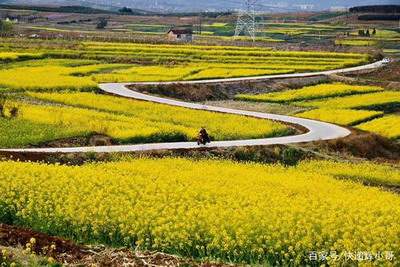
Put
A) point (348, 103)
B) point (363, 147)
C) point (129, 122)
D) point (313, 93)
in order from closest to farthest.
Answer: point (363, 147) < point (129, 122) < point (348, 103) < point (313, 93)

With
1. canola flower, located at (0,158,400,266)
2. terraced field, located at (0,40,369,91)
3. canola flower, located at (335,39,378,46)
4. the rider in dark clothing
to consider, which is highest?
canola flower, located at (0,158,400,266)

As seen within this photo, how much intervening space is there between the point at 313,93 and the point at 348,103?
16.6ft

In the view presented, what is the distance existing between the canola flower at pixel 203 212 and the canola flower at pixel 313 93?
105 feet

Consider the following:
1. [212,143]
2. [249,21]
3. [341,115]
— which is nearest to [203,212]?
[212,143]

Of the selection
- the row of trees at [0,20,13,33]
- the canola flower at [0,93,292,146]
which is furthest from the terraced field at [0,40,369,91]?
the row of trees at [0,20,13,33]

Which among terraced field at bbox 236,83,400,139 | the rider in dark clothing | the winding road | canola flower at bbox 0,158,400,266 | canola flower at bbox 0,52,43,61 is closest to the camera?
canola flower at bbox 0,158,400,266

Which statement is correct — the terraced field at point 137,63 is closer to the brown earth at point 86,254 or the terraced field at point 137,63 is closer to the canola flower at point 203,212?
the canola flower at point 203,212

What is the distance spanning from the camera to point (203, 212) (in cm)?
1712

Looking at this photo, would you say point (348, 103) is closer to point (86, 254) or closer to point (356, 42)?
point (86, 254)

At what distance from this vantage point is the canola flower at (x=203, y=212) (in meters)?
15.4

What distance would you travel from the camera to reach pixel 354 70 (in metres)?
77.1

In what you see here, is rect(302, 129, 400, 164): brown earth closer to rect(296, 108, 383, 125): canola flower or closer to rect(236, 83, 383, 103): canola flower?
rect(296, 108, 383, 125): canola flower

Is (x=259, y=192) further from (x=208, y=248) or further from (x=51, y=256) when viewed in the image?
(x=51, y=256)

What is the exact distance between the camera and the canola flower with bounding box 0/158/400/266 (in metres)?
15.4
